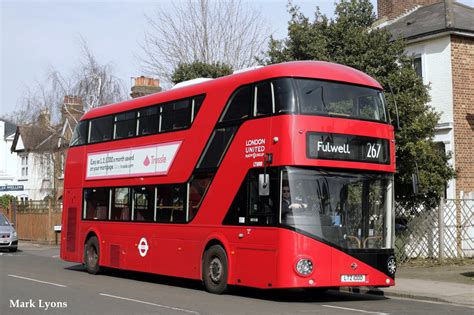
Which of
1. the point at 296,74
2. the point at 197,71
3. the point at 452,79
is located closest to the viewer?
the point at 296,74

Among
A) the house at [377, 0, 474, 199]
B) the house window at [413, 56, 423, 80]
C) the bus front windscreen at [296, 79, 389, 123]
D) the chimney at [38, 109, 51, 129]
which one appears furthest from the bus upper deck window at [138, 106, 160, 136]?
the chimney at [38, 109, 51, 129]

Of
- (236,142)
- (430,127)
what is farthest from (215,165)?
(430,127)

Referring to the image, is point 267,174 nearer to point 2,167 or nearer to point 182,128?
point 182,128

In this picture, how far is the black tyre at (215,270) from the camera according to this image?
13.7 metres

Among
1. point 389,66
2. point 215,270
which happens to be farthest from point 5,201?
point 215,270

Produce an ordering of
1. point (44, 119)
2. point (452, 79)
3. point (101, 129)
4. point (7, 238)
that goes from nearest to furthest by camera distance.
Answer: point (101, 129) → point (452, 79) → point (7, 238) → point (44, 119)

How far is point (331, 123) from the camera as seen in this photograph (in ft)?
41.4

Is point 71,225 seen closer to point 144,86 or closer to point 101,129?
point 101,129

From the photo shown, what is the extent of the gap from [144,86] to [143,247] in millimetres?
15536

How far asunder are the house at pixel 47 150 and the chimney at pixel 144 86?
24.7 ft

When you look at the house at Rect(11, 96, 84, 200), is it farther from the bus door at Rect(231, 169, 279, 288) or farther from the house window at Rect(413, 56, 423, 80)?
the bus door at Rect(231, 169, 279, 288)

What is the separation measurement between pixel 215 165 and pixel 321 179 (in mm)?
2702

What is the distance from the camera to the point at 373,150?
13.1m

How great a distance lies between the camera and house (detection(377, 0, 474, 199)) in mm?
23344
